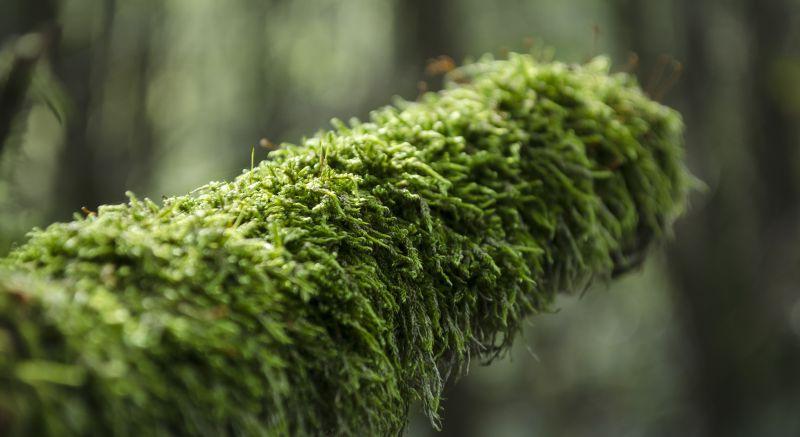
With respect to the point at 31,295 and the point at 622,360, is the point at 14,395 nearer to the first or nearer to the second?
the point at 31,295

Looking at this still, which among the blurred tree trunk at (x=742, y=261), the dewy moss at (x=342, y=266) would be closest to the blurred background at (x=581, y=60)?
the blurred tree trunk at (x=742, y=261)

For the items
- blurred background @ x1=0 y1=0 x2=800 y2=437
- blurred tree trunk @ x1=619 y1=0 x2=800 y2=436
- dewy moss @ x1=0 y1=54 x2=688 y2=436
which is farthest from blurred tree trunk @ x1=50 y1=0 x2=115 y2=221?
blurred tree trunk @ x1=619 y1=0 x2=800 y2=436

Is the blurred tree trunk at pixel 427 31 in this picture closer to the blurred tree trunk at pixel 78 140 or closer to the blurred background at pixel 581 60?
the blurred background at pixel 581 60

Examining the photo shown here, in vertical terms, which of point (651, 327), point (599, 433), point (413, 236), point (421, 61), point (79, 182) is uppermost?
point (421, 61)

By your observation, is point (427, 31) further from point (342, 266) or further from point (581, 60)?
point (342, 266)

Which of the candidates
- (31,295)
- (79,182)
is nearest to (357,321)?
(31,295)
